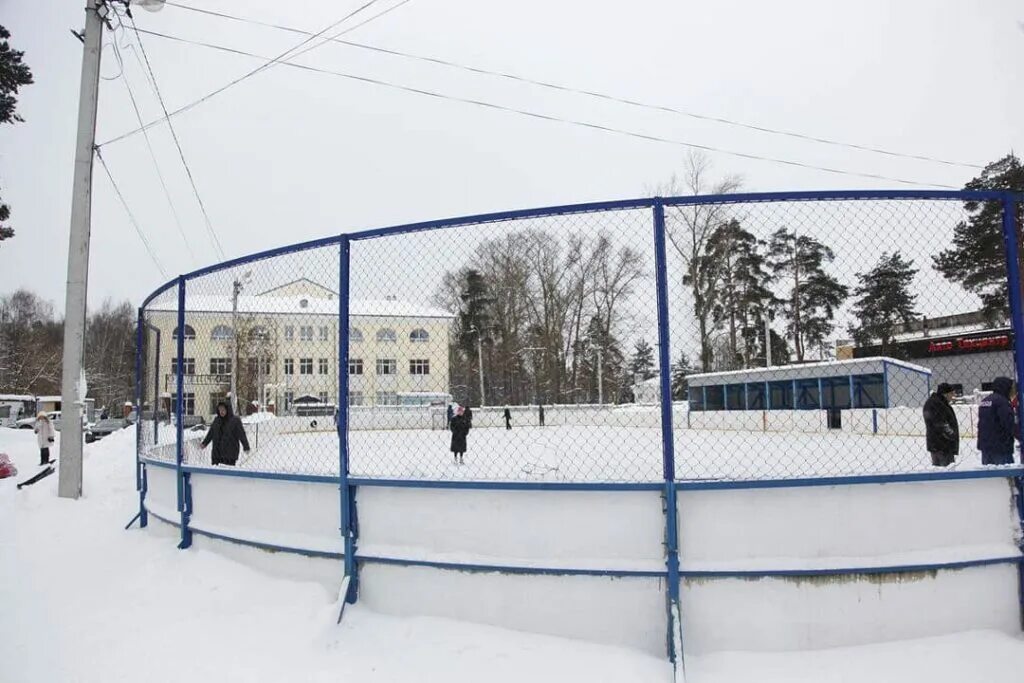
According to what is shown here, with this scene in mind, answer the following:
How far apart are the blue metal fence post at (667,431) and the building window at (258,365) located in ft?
17.9

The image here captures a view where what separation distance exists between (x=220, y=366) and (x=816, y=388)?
52.3 ft

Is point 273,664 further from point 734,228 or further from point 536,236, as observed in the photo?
point 734,228

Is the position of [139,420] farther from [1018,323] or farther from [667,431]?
[1018,323]

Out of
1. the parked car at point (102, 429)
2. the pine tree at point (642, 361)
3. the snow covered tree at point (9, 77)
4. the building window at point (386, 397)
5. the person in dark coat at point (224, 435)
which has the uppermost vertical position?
the snow covered tree at point (9, 77)

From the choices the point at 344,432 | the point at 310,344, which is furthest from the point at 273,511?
the point at 310,344

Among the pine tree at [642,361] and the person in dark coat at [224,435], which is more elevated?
the pine tree at [642,361]

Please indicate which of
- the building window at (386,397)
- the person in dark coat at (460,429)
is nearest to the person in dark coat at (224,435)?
the person in dark coat at (460,429)

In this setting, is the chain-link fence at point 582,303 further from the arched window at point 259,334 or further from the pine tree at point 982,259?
the arched window at point 259,334

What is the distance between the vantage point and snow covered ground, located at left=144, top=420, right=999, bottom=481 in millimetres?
5539

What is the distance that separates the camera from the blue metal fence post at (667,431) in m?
3.43

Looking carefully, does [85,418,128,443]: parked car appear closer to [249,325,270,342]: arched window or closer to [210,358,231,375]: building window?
[210,358,231,375]: building window

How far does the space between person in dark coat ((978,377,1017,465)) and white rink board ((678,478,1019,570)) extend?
200 centimetres

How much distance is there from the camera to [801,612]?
3471 millimetres

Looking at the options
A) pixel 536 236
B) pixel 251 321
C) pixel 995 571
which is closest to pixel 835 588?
pixel 995 571
